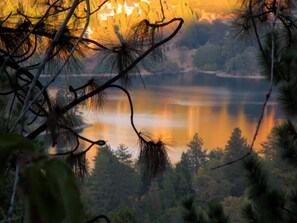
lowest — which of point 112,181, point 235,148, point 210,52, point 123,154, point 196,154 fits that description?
point 112,181

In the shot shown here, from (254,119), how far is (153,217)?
640 cm

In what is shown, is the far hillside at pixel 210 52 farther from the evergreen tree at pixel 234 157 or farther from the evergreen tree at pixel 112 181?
the evergreen tree at pixel 112 181

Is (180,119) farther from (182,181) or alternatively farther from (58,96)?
(58,96)

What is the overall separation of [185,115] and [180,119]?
2.36ft

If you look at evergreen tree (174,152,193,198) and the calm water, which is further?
the calm water

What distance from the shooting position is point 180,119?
14.5 m

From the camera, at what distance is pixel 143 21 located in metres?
0.80

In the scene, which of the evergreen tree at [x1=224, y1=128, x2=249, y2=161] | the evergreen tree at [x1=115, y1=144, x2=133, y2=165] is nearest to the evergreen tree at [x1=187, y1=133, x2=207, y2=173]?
the evergreen tree at [x1=224, y1=128, x2=249, y2=161]

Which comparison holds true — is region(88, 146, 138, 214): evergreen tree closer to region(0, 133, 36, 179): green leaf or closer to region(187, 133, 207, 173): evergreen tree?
region(187, 133, 207, 173): evergreen tree

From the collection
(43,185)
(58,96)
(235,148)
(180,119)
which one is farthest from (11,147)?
(180,119)

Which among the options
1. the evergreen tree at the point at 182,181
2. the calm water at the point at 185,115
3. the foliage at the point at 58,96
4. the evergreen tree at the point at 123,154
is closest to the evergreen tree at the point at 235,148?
the evergreen tree at the point at 182,181

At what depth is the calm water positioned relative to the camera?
42.3 feet

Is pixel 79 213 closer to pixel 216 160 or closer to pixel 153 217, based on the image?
pixel 153 217

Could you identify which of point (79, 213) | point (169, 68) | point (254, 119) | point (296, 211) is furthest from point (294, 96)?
point (169, 68)
